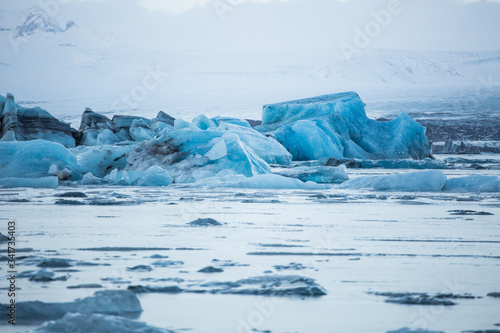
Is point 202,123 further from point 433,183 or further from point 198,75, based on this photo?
point 198,75

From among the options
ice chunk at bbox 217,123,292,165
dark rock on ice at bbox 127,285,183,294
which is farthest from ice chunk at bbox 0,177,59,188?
dark rock on ice at bbox 127,285,183,294

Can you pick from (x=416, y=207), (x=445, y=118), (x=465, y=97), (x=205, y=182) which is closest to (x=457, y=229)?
(x=416, y=207)

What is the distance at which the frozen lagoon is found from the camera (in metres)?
2.00

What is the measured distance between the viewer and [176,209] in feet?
17.9

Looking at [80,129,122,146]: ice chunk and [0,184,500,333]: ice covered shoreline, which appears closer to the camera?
[0,184,500,333]: ice covered shoreline

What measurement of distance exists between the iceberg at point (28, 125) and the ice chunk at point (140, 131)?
5.01 ft

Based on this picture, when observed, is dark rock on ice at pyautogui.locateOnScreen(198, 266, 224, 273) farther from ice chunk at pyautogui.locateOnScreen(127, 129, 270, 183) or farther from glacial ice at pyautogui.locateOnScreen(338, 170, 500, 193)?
ice chunk at pyautogui.locateOnScreen(127, 129, 270, 183)

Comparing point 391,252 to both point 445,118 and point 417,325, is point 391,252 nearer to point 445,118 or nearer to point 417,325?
point 417,325

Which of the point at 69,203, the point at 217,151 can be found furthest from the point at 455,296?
the point at 217,151

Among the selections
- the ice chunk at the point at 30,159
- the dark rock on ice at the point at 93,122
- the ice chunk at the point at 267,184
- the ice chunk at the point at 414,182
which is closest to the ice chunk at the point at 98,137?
the dark rock on ice at the point at 93,122

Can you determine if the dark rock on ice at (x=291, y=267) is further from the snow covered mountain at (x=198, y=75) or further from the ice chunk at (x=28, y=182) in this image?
the snow covered mountain at (x=198, y=75)

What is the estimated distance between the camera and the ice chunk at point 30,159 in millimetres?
9016

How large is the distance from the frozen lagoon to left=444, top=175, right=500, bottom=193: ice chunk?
5.39ft

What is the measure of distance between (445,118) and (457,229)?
116 feet
